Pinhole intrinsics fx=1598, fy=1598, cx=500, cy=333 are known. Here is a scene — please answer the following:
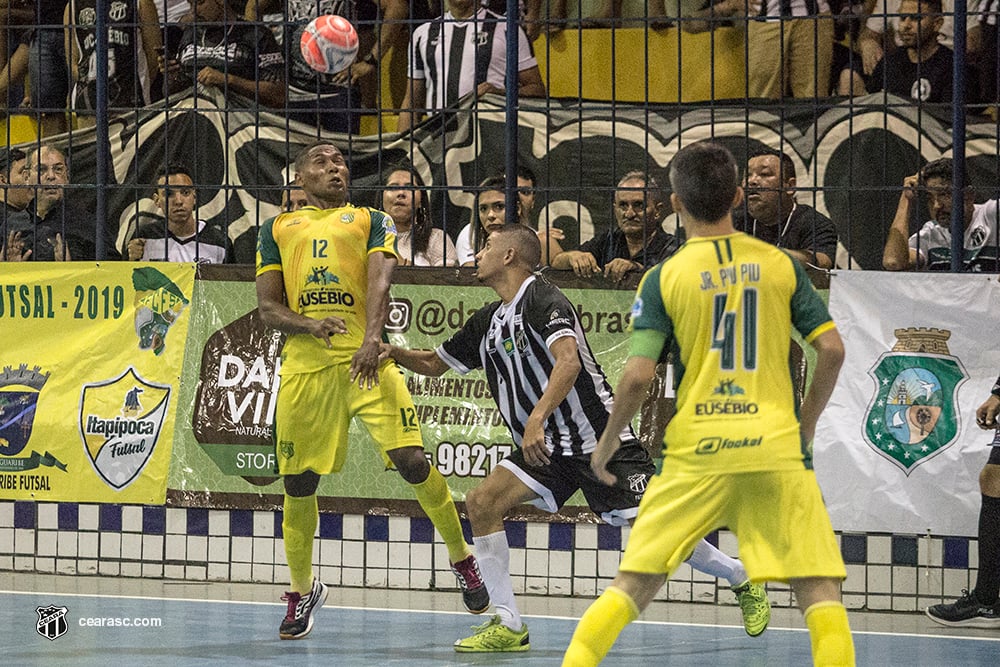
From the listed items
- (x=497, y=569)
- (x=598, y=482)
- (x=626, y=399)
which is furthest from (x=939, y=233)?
(x=626, y=399)

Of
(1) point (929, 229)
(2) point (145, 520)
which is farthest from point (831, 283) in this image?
(2) point (145, 520)

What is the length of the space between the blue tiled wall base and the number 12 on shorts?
4.08 meters

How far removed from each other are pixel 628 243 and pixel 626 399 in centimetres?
422

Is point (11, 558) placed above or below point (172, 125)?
below

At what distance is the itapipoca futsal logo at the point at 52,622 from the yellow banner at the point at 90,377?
1447mm

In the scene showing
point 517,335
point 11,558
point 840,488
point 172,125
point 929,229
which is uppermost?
point 172,125

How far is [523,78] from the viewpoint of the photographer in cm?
1023

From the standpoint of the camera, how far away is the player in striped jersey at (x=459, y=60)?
32.9 ft

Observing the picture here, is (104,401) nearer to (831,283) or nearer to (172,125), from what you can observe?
(172,125)

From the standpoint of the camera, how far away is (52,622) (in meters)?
7.97

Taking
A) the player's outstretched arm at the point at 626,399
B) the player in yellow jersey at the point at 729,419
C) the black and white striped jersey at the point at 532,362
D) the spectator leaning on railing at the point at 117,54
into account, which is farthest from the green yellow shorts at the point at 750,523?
the spectator leaning on railing at the point at 117,54

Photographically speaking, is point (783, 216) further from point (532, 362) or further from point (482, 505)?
point (482, 505)

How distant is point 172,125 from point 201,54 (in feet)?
1.76

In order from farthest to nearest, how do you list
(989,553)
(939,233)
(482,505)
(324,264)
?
(939,233)
(989,553)
(324,264)
(482,505)
